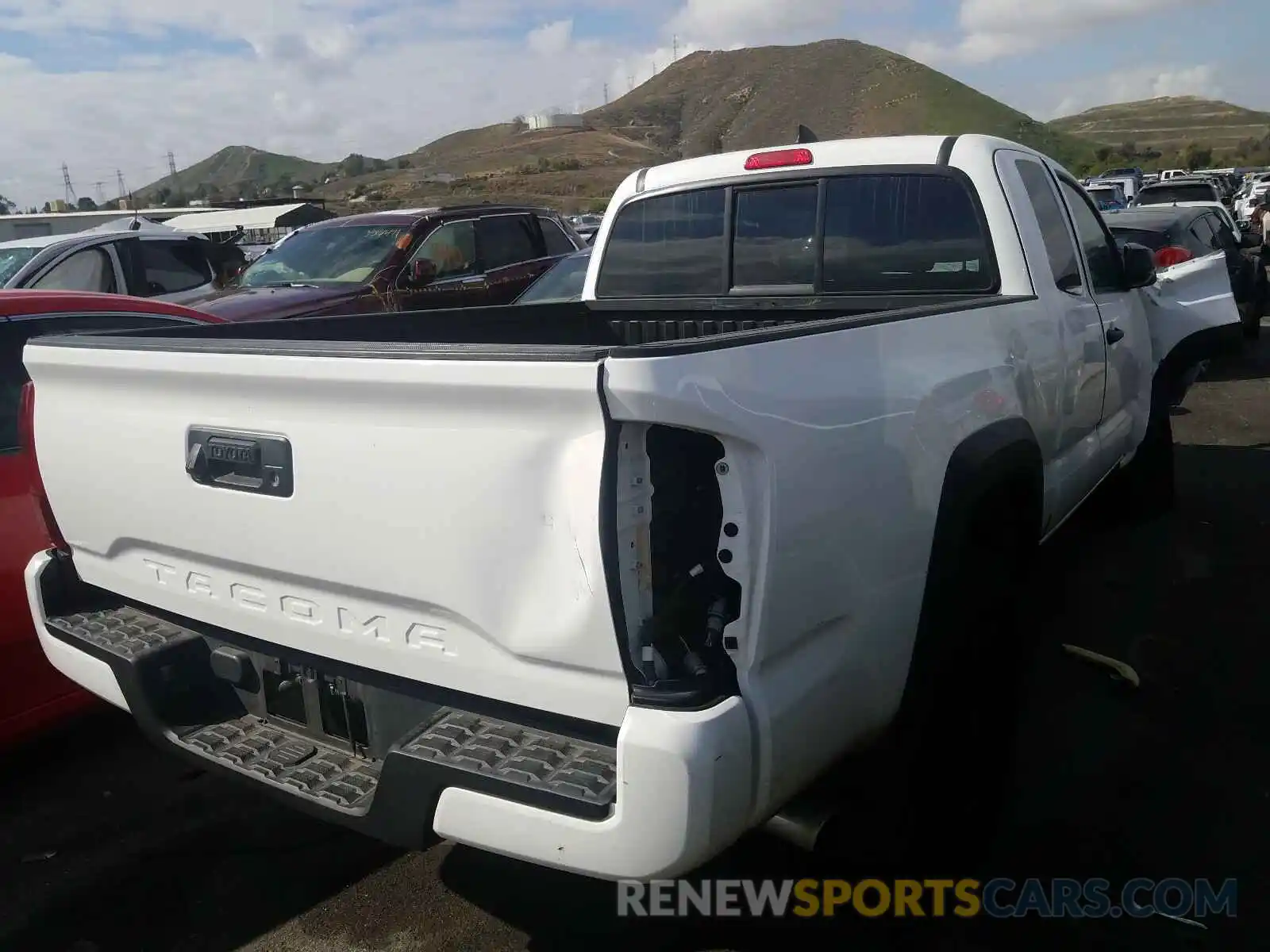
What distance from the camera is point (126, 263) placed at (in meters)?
9.61

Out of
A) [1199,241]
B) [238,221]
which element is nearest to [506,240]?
[1199,241]

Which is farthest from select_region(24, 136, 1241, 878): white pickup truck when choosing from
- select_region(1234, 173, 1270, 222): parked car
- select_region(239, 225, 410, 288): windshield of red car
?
select_region(1234, 173, 1270, 222): parked car

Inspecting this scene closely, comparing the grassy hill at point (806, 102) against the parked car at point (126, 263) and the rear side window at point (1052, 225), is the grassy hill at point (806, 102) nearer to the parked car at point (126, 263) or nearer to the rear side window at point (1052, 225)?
the parked car at point (126, 263)

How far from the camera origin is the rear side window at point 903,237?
3604 millimetres

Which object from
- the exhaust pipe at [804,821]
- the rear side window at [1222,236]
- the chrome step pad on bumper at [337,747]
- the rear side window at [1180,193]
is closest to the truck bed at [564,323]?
the chrome step pad on bumper at [337,747]

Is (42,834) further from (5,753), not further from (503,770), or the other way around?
(503,770)

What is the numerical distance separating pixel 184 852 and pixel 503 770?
5.77 feet

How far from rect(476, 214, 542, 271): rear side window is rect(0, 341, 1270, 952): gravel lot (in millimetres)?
6664

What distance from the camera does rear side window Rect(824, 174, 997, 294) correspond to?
3.60 metres

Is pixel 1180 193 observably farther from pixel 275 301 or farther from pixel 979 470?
pixel 979 470

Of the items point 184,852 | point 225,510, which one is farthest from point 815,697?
point 184,852

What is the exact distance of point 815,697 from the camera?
82.3 inches

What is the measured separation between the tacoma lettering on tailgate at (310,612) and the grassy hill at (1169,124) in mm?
111687

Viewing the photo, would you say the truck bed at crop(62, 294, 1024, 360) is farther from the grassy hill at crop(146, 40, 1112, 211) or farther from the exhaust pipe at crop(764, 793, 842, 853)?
the grassy hill at crop(146, 40, 1112, 211)
